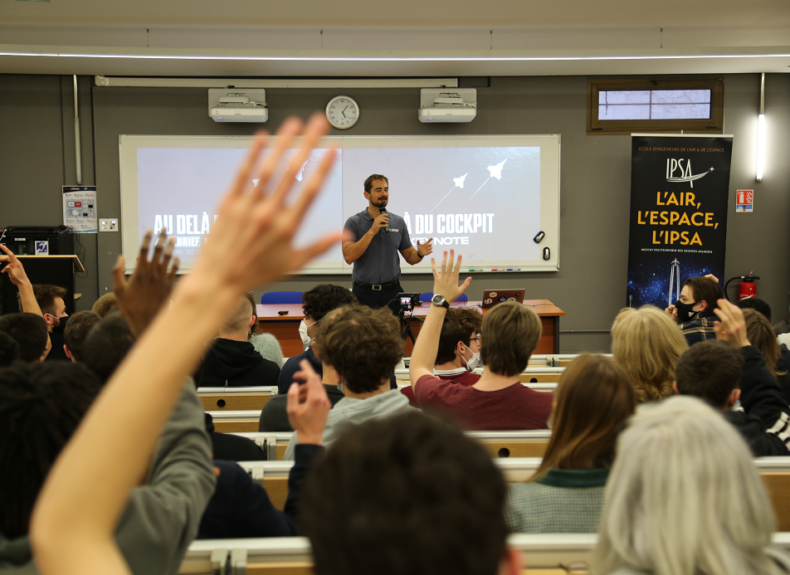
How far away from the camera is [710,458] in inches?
34.3

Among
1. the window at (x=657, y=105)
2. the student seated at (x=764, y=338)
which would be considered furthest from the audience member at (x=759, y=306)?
the window at (x=657, y=105)

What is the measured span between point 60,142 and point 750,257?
7962 millimetres

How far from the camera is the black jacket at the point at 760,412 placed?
185 centimetres

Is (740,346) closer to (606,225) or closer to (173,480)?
(173,480)

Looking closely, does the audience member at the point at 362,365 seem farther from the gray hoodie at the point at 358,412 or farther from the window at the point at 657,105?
the window at the point at 657,105

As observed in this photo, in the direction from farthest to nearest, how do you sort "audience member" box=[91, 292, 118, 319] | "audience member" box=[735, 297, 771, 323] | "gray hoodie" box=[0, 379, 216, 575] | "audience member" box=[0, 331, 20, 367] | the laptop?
the laptop → "audience member" box=[735, 297, 771, 323] → "audience member" box=[91, 292, 118, 319] → "audience member" box=[0, 331, 20, 367] → "gray hoodie" box=[0, 379, 216, 575]

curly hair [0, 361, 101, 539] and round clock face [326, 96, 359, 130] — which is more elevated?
round clock face [326, 96, 359, 130]

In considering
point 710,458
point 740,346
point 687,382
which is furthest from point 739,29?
point 710,458

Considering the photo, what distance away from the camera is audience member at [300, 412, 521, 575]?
48 cm

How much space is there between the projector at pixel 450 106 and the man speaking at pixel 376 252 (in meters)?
2.06

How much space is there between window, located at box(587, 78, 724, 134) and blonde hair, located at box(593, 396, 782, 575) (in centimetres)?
677

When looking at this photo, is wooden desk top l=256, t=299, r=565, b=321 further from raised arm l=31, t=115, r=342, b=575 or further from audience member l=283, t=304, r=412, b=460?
raised arm l=31, t=115, r=342, b=575

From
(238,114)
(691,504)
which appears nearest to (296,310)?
(238,114)

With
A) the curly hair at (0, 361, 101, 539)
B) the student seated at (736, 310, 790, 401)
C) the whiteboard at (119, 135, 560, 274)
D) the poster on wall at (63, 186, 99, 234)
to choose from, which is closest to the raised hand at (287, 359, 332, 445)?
the curly hair at (0, 361, 101, 539)
